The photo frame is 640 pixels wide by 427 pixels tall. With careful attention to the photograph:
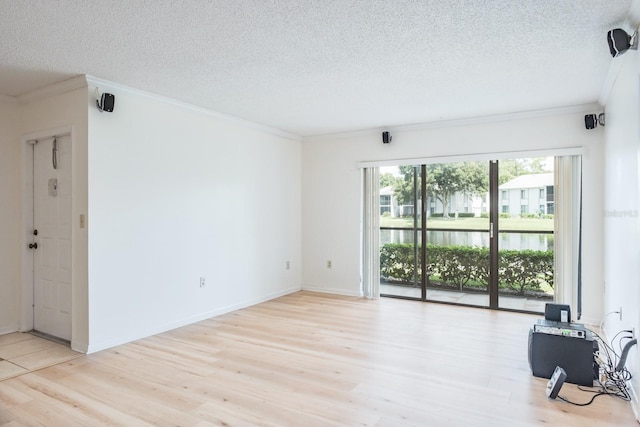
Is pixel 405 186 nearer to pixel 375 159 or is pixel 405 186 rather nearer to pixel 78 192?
pixel 375 159

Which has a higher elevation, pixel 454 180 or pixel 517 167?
pixel 517 167

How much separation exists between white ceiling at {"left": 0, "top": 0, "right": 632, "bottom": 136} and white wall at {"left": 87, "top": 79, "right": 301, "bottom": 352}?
1.38 ft

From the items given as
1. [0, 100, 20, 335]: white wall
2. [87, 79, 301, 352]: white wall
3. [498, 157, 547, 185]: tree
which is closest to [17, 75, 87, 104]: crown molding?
[87, 79, 301, 352]: white wall

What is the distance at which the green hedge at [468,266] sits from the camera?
16.8 feet

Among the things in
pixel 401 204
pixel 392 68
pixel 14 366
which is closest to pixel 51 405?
pixel 14 366

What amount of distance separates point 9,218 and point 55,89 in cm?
150

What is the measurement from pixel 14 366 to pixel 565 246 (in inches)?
221

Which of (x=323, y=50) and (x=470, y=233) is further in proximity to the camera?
(x=470, y=233)

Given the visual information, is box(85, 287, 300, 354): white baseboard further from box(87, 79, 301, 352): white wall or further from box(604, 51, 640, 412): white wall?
box(604, 51, 640, 412): white wall

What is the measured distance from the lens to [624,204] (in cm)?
313

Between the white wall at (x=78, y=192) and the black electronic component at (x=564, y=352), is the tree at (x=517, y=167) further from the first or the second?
the white wall at (x=78, y=192)

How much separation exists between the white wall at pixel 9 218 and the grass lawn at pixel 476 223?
14.9ft

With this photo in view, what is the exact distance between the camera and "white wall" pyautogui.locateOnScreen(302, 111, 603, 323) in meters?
4.54

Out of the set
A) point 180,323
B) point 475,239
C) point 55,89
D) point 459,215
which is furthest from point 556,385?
point 55,89
